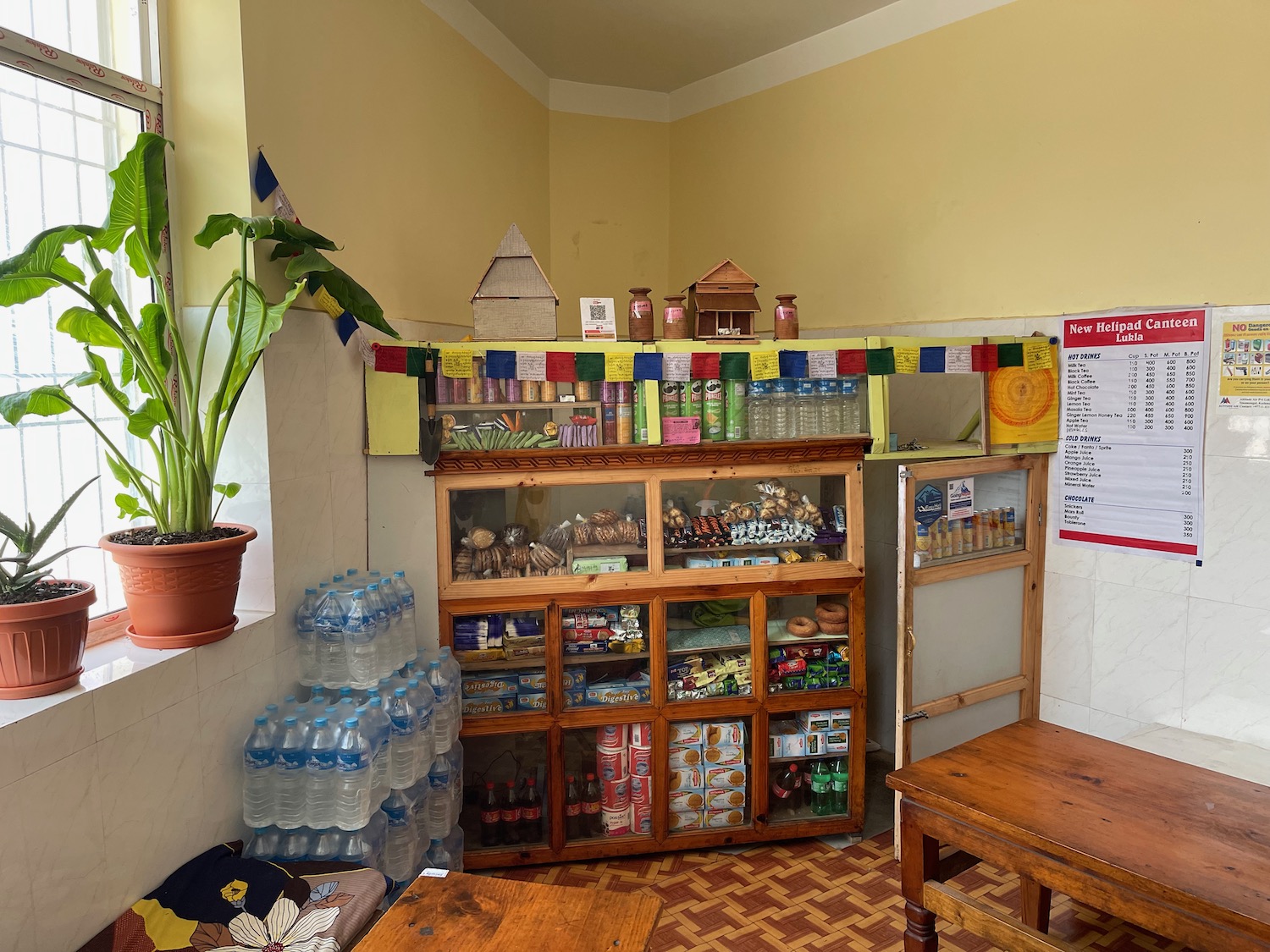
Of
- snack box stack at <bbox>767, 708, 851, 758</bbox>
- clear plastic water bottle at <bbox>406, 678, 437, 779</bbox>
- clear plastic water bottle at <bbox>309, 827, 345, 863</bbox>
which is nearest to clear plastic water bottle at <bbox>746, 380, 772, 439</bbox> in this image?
snack box stack at <bbox>767, 708, 851, 758</bbox>

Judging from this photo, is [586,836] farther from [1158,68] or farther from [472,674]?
[1158,68]

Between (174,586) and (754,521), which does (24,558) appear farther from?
(754,521)

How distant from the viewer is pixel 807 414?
11.0ft

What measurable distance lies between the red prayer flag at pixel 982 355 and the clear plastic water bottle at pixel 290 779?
110 inches

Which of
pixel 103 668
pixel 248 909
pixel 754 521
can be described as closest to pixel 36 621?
pixel 103 668

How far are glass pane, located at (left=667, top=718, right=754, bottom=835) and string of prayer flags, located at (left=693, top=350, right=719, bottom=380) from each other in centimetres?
141

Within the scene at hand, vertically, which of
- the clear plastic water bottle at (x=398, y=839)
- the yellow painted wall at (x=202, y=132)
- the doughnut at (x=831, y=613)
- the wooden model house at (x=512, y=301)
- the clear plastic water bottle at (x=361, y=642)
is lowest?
the clear plastic water bottle at (x=398, y=839)

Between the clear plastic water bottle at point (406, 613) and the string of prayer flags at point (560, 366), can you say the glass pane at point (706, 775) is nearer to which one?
the clear plastic water bottle at point (406, 613)

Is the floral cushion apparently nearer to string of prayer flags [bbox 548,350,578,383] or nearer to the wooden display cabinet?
the wooden display cabinet

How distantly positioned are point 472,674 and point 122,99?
223cm

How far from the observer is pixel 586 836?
3.36 m

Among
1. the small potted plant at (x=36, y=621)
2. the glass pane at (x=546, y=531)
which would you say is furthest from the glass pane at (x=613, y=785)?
the small potted plant at (x=36, y=621)

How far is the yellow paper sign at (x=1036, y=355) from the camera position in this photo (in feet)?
11.1

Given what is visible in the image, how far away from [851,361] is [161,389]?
2.37 m
